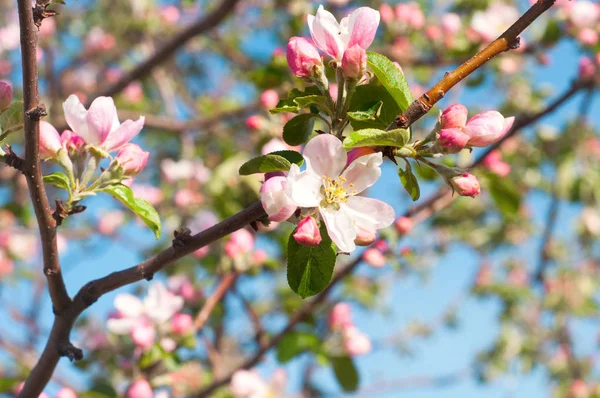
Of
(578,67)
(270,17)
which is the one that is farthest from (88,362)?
(270,17)

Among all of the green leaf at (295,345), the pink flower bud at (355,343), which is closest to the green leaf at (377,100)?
the green leaf at (295,345)

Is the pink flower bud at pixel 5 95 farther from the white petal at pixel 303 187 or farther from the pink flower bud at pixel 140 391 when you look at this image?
the pink flower bud at pixel 140 391

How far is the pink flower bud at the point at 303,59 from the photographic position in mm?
982

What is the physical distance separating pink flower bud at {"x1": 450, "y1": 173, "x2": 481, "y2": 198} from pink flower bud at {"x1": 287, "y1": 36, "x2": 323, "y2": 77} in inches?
11.5

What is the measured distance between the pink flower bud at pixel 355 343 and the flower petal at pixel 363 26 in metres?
1.53

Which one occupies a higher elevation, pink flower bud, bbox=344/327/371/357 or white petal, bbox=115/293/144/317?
white petal, bbox=115/293/144/317

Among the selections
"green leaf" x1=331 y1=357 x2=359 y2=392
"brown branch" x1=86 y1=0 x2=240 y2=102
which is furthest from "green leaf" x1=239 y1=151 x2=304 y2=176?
"brown branch" x1=86 y1=0 x2=240 y2=102

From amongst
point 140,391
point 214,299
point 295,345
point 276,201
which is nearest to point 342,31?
point 276,201

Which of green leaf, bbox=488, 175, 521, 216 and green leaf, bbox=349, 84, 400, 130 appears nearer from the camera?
green leaf, bbox=349, 84, 400, 130

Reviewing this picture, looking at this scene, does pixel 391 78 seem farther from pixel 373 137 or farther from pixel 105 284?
pixel 105 284

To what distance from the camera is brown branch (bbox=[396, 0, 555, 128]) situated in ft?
2.78

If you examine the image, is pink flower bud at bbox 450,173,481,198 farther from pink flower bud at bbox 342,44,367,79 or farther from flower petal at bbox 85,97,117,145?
flower petal at bbox 85,97,117,145

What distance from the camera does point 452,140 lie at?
880mm

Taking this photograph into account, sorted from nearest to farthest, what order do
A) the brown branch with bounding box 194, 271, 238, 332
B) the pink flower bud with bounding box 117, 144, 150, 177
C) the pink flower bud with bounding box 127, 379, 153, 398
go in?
the pink flower bud with bounding box 117, 144, 150, 177
the pink flower bud with bounding box 127, 379, 153, 398
the brown branch with bounding box 194, 271, 238, 332
